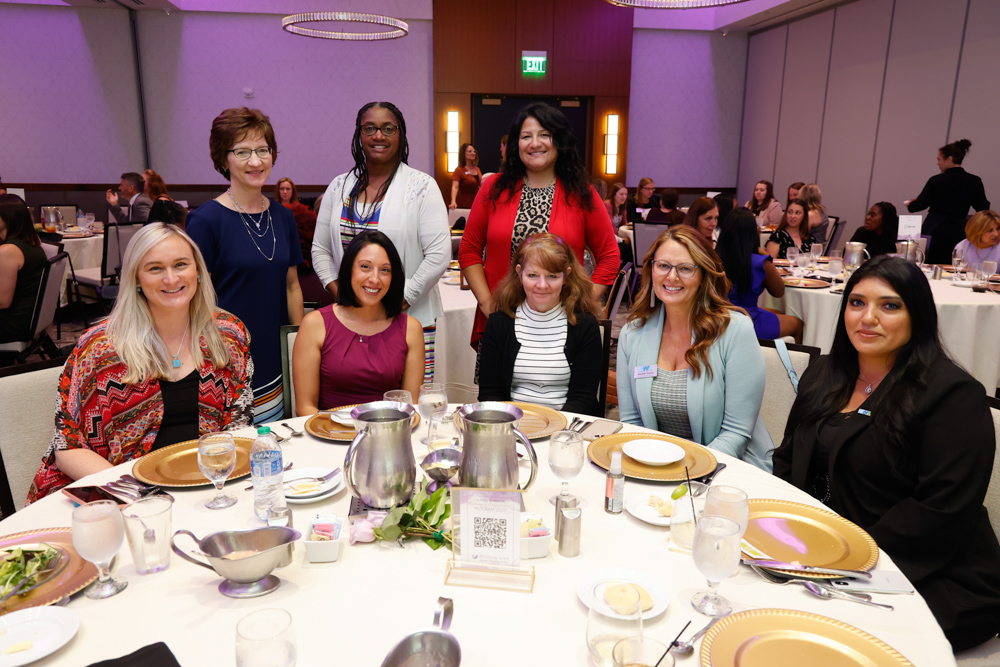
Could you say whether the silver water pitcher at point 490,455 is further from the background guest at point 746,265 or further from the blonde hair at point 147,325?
the background guest at point 746,265

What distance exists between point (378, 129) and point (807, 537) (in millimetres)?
2149

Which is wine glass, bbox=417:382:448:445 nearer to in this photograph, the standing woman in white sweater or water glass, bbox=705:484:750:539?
water glass, bbox=705:484:750:539

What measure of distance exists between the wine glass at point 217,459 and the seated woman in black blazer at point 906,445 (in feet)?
4.92

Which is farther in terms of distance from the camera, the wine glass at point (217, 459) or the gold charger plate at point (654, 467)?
the gold charger plate at point (654, 467)

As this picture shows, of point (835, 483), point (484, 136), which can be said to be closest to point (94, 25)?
point (484, 136)

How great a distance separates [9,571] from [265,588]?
444 millimetres

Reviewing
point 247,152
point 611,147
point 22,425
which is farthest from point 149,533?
point 611,147

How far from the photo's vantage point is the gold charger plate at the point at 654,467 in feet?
5.34

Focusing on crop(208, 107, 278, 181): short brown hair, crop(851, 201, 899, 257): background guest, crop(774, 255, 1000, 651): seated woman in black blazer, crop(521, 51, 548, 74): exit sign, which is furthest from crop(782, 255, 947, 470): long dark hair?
crop(521, 51, 548, 74): exit sign

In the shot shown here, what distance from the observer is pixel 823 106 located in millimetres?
9789

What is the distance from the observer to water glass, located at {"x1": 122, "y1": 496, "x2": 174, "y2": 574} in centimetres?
124

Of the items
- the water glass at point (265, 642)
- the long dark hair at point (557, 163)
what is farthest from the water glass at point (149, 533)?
the long dark hair at point (557, 163)

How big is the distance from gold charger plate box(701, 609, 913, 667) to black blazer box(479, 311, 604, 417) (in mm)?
1466

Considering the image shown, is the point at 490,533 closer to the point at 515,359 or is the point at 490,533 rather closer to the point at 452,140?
the point at 515,359
